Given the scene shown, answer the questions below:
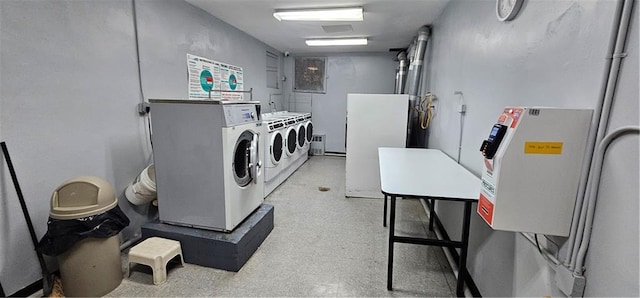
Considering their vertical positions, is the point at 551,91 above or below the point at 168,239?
above

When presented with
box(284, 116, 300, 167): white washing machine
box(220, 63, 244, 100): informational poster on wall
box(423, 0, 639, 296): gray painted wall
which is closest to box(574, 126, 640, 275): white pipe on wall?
box(423, 0, 639, 296): gray painted wall

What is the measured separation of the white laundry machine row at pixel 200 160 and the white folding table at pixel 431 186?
3.87 ft

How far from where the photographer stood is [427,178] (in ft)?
6.49

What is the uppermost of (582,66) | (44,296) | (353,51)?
(353,51)

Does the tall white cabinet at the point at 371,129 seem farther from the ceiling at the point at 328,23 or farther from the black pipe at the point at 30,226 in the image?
the black pipe at the point at 30,226

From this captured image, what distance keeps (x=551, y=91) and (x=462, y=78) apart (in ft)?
4.41

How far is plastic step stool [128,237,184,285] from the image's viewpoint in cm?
197

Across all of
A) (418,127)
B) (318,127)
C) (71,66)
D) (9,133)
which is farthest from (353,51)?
(9,133)

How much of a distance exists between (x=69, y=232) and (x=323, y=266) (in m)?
1.71

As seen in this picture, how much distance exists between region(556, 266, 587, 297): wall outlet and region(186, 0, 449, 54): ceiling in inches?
112

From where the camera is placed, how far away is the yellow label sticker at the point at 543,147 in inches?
41.7

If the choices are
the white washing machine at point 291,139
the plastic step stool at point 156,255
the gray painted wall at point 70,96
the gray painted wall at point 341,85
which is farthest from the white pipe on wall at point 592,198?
the gray painted wall at point 341,85

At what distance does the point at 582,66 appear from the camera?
1033 mm

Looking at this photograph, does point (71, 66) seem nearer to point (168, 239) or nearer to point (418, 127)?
point (168, 239)
